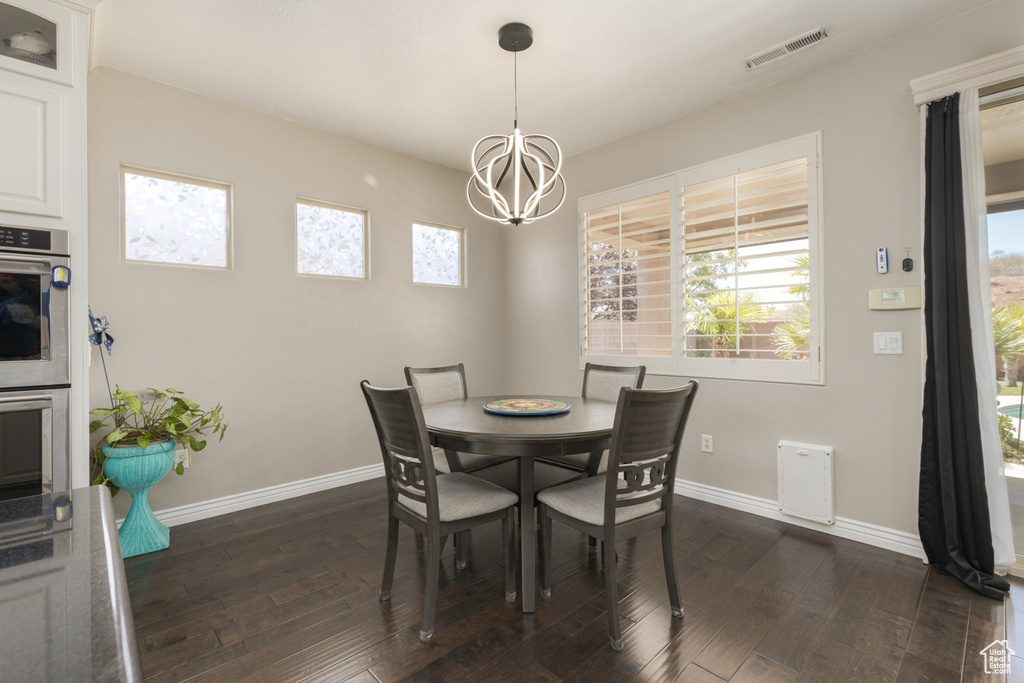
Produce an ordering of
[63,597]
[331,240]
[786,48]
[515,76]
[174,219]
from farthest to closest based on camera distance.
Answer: [331,240], [174,219], [515,76], [786,48], [63,597]

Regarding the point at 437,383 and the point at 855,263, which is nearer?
the point at 855,263

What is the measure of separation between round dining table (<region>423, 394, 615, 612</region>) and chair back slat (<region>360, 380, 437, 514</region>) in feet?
0.51

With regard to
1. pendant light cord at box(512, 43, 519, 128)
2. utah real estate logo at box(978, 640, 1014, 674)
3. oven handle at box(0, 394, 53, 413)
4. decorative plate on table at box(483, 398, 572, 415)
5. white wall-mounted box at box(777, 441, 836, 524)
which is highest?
pendant light cord at box(512, 43, 519, 128)

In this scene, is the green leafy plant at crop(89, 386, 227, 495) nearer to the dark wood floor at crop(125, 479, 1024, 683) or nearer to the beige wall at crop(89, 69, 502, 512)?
the beige wall at crop(89, 69, 502, 512)

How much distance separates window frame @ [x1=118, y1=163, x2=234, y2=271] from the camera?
2789 millimetres

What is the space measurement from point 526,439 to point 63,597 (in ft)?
4.77

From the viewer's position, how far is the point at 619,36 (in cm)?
248

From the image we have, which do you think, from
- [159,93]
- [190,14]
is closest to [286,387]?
[159,93]

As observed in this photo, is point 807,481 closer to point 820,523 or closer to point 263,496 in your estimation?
point 820,523

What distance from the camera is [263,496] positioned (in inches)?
128

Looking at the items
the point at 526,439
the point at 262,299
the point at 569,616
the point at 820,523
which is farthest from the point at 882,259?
the point at 262,299

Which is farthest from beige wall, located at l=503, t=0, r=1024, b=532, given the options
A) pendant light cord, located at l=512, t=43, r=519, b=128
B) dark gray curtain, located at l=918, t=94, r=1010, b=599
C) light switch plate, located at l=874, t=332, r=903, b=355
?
pendant light cord, located at l=512, t=43, r=519, b=128

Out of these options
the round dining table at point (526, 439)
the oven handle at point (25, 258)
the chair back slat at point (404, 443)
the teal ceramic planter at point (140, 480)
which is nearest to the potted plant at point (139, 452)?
the teal ceramic planter at point (140, 480)

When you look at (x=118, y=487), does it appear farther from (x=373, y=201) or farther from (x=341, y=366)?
(x=373, y=201)
